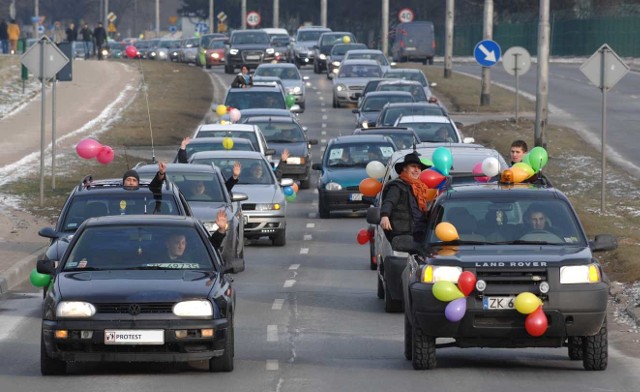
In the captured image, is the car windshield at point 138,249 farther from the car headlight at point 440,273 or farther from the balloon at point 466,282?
the balloon at point 466,282

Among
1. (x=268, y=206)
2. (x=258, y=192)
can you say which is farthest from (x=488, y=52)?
(x=268, y=206)

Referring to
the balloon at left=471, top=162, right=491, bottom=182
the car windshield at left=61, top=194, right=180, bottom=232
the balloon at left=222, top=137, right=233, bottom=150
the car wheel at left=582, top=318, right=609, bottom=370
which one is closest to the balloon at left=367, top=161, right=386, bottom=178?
the balloon at left=471, top=162, right=491, bottom=182

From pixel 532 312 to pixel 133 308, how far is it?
9.91 ft

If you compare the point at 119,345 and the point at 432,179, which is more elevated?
the point at 432,179

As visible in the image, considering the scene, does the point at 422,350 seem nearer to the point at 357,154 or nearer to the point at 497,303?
the point at 497,303

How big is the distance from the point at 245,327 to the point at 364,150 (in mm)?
14886

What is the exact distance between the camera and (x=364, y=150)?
31281mm

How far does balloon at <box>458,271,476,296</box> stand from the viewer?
12570 millimetres

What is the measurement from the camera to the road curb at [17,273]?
2025cm

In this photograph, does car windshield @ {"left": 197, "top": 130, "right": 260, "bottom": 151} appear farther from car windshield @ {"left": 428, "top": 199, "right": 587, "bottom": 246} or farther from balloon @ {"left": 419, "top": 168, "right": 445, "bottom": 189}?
car windshield @ {"left": 428, "top": 199, "right": 587, "bottom": 246}

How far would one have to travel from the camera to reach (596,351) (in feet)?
43.1

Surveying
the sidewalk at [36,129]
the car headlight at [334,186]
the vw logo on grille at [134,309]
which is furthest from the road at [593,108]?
the vw logo on grille at [134,309]

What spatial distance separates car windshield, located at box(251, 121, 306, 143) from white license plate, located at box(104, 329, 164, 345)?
24.2 m

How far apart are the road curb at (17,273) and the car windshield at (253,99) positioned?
65.1 feet
